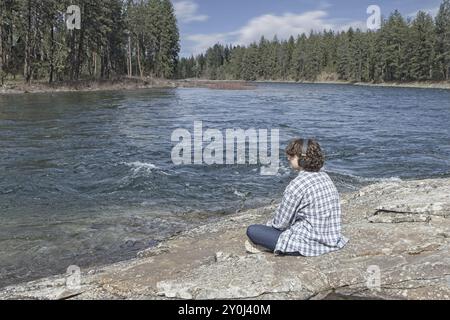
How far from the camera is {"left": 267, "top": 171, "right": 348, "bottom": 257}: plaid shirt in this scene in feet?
21.7

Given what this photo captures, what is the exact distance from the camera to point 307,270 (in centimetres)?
625

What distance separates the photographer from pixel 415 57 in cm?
10544

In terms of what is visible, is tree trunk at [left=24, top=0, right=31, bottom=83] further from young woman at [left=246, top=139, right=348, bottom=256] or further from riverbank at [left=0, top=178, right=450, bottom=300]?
young woman at [left=246, top=139, right=348, bottom=256]

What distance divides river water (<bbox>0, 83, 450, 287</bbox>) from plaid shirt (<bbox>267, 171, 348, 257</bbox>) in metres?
4.07

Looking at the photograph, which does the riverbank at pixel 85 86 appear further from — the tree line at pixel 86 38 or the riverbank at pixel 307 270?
the riverbank at pixel 307 270

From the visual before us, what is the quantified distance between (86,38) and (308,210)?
82274 mm

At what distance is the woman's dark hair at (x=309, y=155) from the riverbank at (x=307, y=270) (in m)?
1.27

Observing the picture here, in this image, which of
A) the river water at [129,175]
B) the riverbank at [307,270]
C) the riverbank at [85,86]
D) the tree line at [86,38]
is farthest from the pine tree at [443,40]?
the riverbank at [307,270]

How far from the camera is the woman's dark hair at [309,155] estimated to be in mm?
6570

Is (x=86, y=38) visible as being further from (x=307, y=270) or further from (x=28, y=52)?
(x=307, y=270)

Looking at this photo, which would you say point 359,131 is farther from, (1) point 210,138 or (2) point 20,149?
(2) point 20,149

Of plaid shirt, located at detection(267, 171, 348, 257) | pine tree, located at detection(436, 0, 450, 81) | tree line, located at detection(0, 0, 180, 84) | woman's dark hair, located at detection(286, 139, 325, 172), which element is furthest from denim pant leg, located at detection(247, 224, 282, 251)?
pine tree, located at detection(436, 0, 450, 81)

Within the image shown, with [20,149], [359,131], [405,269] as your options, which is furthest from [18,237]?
[359,131]

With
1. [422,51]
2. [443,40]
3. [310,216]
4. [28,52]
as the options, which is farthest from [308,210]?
[443,40]
